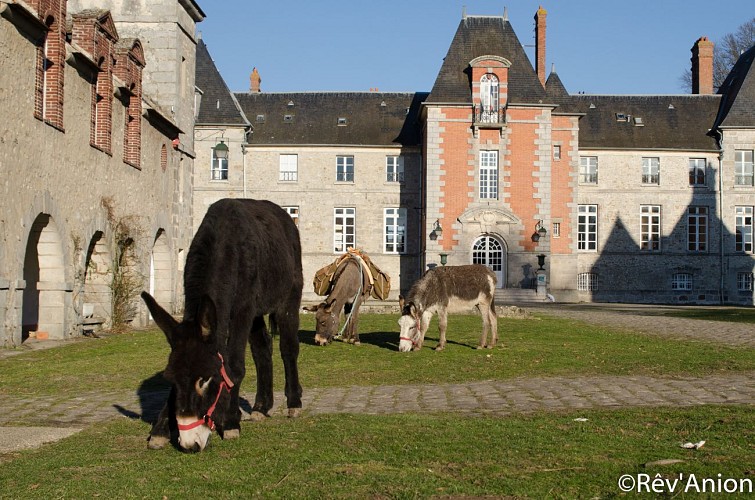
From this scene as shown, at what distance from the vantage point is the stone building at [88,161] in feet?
48.8

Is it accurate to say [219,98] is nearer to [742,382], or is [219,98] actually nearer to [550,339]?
[550,339]

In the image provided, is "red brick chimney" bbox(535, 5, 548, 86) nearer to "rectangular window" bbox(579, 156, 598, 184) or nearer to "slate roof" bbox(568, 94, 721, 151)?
"slate roof" bbox(568, 94, 721, 151)

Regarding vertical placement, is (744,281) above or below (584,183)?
below

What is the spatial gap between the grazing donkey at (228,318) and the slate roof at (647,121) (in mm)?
42979

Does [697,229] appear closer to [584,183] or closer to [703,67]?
[584,183]

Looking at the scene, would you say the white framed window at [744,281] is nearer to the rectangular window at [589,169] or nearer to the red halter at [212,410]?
the rectangular window at [589,169]

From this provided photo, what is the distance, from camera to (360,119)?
51.1 metres

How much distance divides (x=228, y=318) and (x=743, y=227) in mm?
48649

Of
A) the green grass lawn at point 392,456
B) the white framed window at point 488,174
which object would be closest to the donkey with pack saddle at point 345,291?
the green grass lawn at point 392,456

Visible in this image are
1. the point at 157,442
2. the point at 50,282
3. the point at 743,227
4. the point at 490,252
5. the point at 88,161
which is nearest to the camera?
the point at 157,442

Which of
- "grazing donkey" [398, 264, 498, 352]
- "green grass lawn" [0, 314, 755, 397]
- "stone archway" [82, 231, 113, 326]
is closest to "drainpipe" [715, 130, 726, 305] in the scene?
"green grass lawn" [0, 314, 755, 397]

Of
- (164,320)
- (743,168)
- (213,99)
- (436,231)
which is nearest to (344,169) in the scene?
(213,99)

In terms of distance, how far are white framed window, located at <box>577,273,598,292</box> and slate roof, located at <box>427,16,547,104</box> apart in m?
10.9

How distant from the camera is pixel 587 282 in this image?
1981 inches
